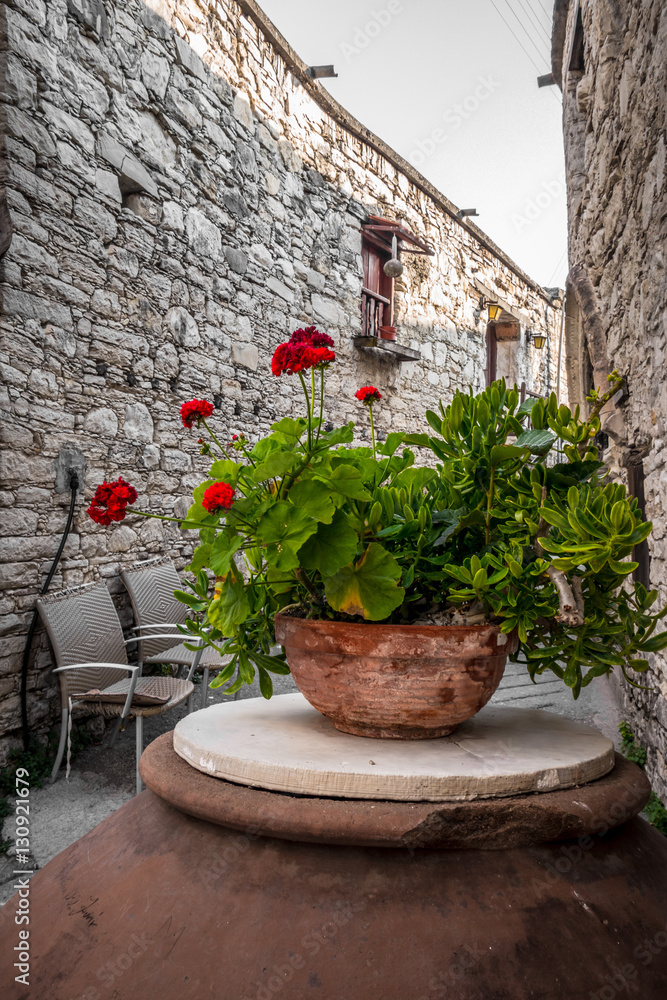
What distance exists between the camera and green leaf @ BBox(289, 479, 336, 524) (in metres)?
0.85

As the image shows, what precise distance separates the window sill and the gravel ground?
12.6 feet

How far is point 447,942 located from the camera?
675 millimetres

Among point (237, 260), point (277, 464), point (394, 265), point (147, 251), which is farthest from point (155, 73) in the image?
point (277, 464)

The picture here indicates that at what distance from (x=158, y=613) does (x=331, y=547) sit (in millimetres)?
3692

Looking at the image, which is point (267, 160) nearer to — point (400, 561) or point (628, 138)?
point (628, 138)

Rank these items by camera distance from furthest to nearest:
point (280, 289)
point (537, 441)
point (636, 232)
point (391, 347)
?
point (391, 347) → point (280, 289) → point (636, 232) → point (537, 441)

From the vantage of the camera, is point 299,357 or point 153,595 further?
point 153,595

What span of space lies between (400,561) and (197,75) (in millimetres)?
5351

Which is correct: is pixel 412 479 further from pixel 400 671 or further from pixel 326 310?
pixel 326 310

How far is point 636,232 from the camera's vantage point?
2.73 m

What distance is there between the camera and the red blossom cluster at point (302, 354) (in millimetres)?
952

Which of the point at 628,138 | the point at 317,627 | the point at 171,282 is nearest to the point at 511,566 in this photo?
the point at 317,627

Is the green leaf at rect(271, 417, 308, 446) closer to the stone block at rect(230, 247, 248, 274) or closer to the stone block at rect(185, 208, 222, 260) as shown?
the stone block at rect(185, 208, 222, 260)

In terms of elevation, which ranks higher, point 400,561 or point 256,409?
point 256,409
